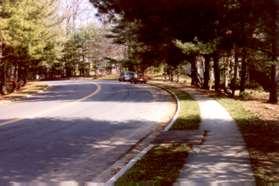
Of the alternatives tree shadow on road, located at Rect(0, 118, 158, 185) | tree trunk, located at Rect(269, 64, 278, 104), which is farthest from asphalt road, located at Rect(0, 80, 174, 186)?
tree trunk, located at Rect(269, 64, 278, 104)

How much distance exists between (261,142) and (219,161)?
3.41m

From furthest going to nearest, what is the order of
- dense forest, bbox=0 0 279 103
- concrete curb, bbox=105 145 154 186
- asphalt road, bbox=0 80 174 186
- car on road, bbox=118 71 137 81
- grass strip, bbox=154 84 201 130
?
car on road, bbox=118 71 137 81, grass strip, bbox=154 84 201 130, dense forest, bbox=0 0 279 103, asphalt road, bbox=0 80 174 186, concrete curb, bbox=105 145 154 186

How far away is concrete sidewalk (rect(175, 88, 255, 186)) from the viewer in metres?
8.77

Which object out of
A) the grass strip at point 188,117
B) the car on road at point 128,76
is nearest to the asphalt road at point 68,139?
the grass strip at point 188,117

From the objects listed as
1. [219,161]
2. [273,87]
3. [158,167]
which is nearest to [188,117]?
[219,161]

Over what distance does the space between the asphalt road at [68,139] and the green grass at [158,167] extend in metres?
0.84

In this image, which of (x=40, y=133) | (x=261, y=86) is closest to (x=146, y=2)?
(x=40, y=133)

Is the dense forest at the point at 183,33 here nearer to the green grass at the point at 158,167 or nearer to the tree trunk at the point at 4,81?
the tree trunk at the point at 4,81

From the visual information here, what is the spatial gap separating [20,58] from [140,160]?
1208 inches

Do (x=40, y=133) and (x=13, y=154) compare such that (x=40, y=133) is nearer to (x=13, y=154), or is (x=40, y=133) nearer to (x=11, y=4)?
(x=13, y=154)

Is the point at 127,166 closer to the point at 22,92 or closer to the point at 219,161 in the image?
the point at 219,161

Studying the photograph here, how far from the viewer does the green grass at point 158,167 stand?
895cm

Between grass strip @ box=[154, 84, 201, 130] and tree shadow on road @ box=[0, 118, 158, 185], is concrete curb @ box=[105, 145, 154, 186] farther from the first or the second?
grass strip @ box=[154, 84, 201, 130]

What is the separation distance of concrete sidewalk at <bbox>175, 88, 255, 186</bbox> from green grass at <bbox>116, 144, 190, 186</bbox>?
216mm
